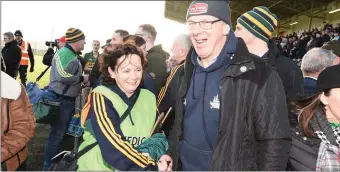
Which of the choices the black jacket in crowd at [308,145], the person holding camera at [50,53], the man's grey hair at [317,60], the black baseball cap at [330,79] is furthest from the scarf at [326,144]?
the person holding camera at [50,53]

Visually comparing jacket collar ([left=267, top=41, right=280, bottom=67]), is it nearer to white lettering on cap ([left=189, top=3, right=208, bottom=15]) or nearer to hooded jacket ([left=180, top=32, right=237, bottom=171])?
hooded jacket ([left=180, top=32, right=237, bottom=171])

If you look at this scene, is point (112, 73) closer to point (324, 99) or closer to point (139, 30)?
point (324, 99)

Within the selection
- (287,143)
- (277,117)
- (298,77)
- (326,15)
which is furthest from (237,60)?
(326,15)

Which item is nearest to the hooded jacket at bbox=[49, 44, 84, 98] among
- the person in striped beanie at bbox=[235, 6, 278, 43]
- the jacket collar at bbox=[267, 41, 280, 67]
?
the person in striped beanie at bbox=[235, 6, 278, 43]

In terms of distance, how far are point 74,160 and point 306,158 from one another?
1468 millimetres

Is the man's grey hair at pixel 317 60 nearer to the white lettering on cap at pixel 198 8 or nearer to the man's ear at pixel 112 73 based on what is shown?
the white lettering on cap at pixel 198 8

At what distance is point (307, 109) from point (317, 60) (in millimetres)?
1396

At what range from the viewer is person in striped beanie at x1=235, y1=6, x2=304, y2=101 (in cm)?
296

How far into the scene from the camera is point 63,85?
4.60m

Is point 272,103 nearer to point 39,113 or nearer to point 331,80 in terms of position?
point 331,80

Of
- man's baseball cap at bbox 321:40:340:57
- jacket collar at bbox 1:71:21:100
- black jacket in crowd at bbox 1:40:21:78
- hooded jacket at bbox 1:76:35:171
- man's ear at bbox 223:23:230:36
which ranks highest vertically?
man's ear at bbox 223:23:230:36

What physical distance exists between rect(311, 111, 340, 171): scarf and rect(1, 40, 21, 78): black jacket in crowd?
26.3ft

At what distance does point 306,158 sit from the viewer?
6.56ft

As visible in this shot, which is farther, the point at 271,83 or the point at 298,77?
the point at 298,77
